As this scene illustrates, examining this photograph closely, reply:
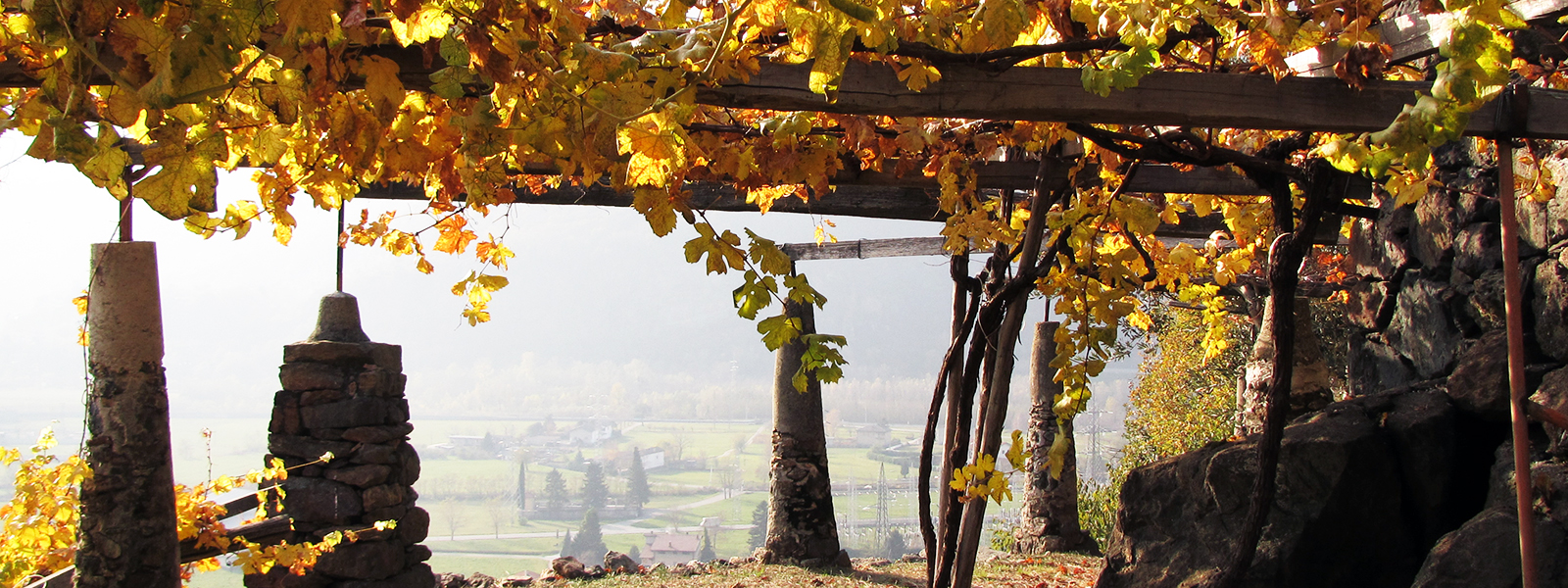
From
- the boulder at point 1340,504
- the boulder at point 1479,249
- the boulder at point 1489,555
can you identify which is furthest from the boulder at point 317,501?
the boulder at point 1479,249

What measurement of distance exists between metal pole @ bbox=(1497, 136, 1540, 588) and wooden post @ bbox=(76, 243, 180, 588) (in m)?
3.58

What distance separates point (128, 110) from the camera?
866 mm

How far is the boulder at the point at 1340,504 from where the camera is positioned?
101 inches

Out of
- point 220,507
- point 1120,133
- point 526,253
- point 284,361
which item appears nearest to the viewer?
point 1120,133

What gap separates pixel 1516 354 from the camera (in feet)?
5.64

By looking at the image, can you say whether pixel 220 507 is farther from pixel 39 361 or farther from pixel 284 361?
pixel 39 361

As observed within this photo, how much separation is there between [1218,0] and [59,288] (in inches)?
2148

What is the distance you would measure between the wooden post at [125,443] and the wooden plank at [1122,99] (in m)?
2.53

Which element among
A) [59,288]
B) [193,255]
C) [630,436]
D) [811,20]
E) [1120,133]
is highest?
[193,255]

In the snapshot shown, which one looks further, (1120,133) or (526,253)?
(526,253)

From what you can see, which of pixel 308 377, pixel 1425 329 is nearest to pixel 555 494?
pixel 308 377

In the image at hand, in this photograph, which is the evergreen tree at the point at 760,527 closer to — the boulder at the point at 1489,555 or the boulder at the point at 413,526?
the boulder at the point at 413,526

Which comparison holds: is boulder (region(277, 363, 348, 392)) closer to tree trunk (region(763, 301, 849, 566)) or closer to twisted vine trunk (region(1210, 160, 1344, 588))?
tree trunk (region(763, 301, 849, 566))

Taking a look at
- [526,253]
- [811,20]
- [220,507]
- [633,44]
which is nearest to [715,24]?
[633,44]
